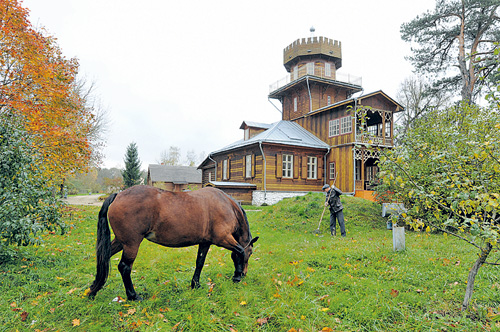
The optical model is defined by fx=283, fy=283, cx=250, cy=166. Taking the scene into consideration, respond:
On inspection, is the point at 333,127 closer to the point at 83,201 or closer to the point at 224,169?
the point at 224,169

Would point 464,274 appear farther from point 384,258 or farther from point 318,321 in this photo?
point 318,321

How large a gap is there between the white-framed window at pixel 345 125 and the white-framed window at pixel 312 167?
302 cm

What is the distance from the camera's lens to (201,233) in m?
4.70

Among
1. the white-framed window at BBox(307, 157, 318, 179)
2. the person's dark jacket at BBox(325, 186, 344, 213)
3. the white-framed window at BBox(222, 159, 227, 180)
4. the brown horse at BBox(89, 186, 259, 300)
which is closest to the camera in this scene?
the brown horse at BBox(89, 186, 259, 300)

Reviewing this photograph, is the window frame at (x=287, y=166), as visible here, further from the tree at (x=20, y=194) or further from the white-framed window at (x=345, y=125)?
the tree at (x=20, y=194)

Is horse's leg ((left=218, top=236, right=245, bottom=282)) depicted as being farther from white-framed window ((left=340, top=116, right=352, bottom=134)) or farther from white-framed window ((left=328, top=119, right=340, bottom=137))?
white-framed window ((left=328, top=119, right=340, bottom=137))

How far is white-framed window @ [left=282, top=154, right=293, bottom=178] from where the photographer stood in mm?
21453

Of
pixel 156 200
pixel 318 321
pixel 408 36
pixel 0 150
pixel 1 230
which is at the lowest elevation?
pixel 318 321

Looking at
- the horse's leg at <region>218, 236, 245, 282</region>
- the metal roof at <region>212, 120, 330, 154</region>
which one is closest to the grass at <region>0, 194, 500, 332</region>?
the horse's leg at <region>218, 236, 245, 282</region>

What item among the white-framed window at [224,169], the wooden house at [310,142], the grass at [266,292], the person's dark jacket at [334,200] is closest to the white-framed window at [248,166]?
the wooden house at [310,142]

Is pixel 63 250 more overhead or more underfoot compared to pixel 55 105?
more underfoot

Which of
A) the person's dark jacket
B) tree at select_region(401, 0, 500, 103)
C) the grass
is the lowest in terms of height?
the grass

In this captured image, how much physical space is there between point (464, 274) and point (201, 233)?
477 cm

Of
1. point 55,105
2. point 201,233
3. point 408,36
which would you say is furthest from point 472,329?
point 408,36
